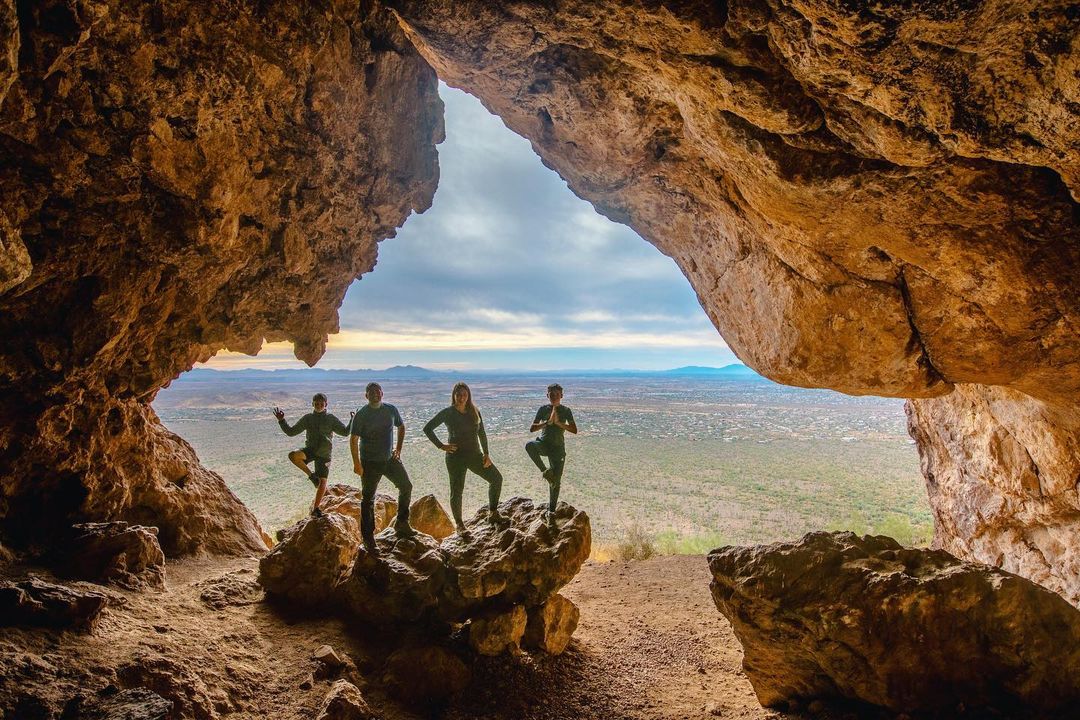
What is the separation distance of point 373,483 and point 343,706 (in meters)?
2.93

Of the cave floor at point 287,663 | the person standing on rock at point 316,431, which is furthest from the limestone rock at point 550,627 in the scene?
the person standing on rock at point 316,431

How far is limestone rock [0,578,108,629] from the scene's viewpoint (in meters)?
4.20

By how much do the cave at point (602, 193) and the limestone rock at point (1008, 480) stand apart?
0.15 ft

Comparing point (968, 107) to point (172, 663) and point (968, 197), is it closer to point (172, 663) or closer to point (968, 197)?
point (968, 197)

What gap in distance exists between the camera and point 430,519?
11.4 metres

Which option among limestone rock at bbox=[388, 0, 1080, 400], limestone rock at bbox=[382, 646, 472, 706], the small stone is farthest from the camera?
limestone rock at bbox=[382, 646, 472, 706]

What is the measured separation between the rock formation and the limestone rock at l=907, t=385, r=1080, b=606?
6803mm

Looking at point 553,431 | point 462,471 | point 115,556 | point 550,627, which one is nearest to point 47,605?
point 115,556

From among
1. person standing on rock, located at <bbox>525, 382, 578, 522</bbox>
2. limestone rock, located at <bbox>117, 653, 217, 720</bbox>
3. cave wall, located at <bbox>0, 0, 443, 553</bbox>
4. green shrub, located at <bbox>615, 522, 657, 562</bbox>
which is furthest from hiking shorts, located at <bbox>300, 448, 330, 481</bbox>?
A: green shrub, located at <bbox>615, 522, 657, 562</bbox>

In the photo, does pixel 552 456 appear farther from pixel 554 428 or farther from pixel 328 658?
pixel 328 658

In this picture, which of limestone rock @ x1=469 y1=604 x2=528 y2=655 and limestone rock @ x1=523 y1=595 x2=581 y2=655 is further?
limestone rock @ x1=523 y1=595 x2=581 y2=655

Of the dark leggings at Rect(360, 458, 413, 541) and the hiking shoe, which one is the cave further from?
the hiking shoe

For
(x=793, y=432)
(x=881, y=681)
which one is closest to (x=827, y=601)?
(x=881, y=681)

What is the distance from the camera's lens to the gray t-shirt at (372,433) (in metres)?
6.89
